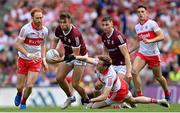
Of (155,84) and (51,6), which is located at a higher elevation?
(51,6)

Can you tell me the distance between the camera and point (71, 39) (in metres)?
19.2

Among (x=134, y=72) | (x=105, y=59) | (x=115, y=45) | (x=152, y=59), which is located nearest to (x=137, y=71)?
(x=134, y=72)

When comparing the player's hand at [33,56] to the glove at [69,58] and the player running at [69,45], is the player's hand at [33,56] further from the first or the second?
the glove at [69,58]

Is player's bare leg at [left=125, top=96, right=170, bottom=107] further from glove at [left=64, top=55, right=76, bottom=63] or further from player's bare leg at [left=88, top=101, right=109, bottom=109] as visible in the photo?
glove at [left=64, top=55, right=76, bottom=63]

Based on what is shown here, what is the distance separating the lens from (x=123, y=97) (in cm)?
1825

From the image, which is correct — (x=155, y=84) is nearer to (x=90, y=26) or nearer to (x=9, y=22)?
(x=90, y=26)

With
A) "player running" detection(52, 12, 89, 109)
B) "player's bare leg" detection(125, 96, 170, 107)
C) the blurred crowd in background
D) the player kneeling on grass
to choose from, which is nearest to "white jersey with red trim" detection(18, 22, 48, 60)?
"player running" detection(52, 12, 89, 109)

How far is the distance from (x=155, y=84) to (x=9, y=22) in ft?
21.3

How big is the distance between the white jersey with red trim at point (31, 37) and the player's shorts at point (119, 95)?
7.90 feet

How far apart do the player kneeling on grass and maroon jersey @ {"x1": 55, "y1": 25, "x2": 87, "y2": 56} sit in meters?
0.56

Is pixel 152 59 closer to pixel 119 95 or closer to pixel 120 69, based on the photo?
pixel 120 69

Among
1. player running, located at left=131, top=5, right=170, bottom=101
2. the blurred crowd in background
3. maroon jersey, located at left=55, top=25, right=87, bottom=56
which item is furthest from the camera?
the blurred crowd in background

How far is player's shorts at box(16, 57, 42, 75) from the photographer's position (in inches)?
777

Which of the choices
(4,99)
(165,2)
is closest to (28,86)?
(4,99)
